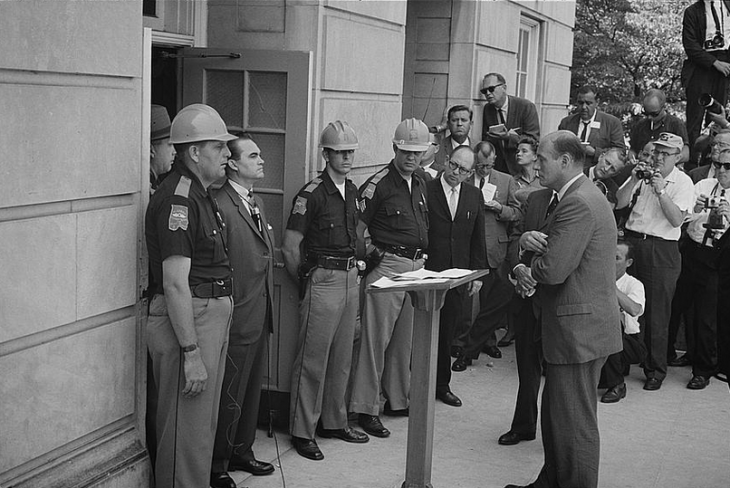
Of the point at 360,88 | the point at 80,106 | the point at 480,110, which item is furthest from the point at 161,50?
the point at 480,110

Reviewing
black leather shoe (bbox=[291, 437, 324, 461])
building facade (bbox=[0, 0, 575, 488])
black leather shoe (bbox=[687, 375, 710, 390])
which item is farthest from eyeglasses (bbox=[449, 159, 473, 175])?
black leather shoe (bbox=[687, 375, 710, 390])

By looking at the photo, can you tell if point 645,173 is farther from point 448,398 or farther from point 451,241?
point 448,398

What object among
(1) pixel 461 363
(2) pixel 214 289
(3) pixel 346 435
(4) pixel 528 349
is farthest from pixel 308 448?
(1) pixel 461 363

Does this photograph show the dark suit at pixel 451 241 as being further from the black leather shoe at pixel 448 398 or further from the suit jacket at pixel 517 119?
the suit jacket at pixel 517 119

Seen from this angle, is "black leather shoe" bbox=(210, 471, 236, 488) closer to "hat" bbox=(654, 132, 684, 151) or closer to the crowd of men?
the crowd of men

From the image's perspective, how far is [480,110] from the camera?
10.9 metres

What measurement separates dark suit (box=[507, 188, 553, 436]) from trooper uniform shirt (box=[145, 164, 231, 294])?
2.16m

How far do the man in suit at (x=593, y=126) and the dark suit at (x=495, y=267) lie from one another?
2454mm

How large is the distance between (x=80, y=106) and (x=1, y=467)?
5.58 feet

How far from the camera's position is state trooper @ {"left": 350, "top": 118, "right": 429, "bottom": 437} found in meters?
7.12

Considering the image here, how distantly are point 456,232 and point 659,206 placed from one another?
6.66 feet

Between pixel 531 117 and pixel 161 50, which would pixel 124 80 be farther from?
pixel 531 117

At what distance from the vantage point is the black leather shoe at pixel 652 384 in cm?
873

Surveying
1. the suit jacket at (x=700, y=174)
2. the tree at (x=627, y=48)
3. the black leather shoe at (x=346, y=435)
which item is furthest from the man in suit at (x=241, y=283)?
the tree at (x=627, y=48)
